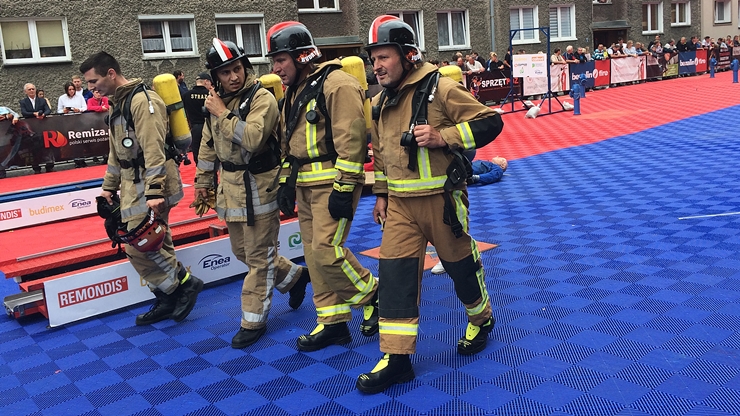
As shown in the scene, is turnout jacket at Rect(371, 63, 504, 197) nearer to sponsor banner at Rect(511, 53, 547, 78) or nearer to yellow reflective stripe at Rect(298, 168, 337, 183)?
yellow reflective stripe at Rect(298, 168, 337, 183)

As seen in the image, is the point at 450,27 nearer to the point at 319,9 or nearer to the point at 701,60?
the point at 319,9

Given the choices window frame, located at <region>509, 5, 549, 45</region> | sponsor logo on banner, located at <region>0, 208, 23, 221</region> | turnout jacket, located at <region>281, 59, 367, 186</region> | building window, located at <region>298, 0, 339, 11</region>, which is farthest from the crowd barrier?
turnout jacket, located at <region>281, 59, 367, 186</region>

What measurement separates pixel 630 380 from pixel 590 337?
64 centimetres

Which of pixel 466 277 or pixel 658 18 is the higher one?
pixel 658 18

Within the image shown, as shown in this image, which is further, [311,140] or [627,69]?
[627,69]

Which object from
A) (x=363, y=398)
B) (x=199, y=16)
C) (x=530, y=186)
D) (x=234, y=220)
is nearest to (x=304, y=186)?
(x=234, y=220)

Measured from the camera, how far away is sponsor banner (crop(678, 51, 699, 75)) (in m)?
30.9

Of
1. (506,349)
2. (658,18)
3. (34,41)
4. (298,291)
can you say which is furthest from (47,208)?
Result: (658,18)

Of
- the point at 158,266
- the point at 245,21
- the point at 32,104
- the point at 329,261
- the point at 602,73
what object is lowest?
the point at 158,266

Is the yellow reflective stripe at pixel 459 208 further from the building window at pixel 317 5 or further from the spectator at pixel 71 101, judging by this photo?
the building window at pixel 317 5

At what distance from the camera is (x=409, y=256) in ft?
12.6

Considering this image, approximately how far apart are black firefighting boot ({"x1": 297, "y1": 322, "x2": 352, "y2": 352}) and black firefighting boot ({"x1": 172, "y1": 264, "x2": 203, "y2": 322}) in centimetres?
119

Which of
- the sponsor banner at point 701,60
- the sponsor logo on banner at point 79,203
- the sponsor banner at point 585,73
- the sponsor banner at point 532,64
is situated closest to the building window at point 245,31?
the sponsor banner at point 532,64

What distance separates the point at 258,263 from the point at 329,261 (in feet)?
2.23
